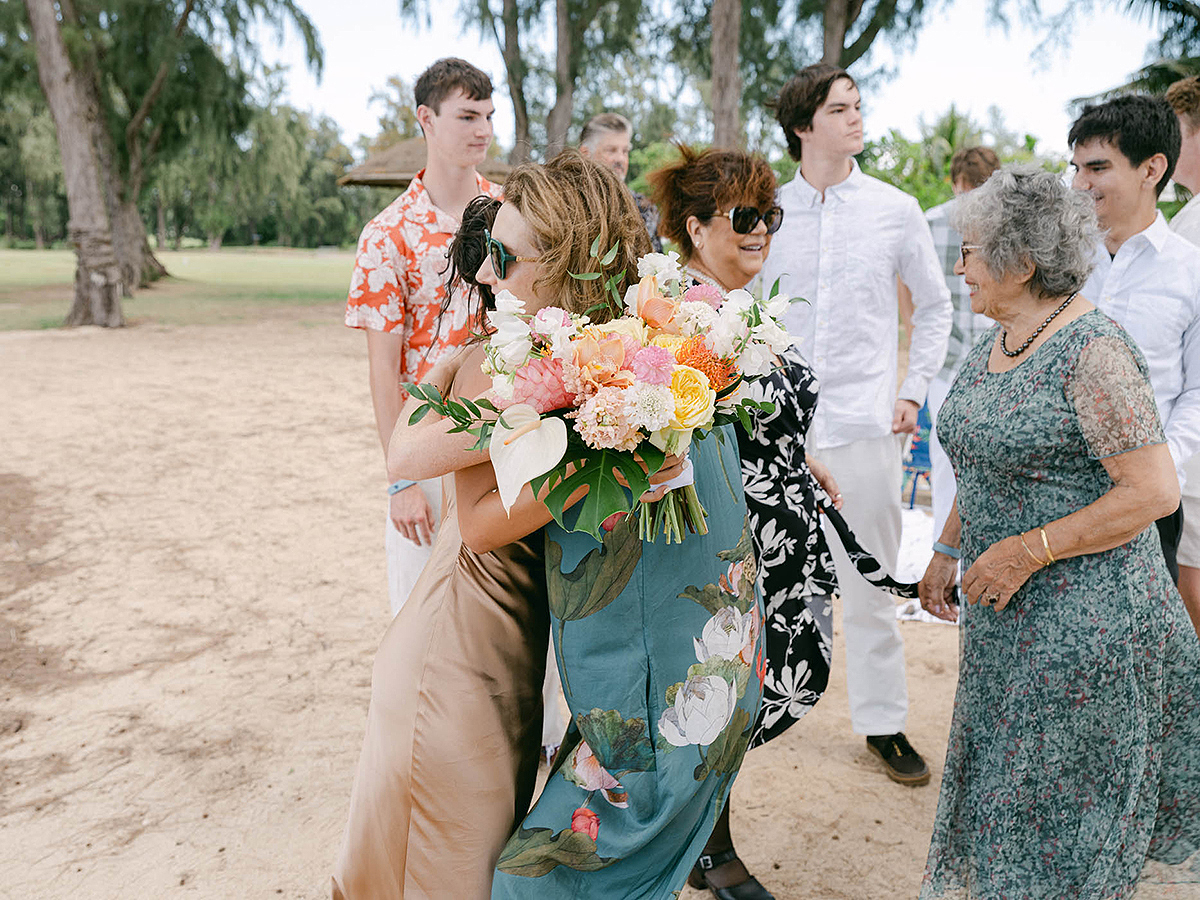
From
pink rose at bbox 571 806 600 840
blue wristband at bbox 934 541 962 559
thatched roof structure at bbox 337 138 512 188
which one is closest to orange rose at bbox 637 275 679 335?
pink rose at bbox 571 806 600 840

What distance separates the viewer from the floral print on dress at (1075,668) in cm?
219

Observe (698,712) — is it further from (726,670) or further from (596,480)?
(596,480)

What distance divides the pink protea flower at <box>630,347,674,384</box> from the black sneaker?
2583 mm

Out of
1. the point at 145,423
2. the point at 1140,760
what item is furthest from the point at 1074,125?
the point at 145,423

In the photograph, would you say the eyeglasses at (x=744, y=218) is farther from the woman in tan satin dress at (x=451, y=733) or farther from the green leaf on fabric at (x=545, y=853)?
the green leaf on fabric at (x=545, y=853)

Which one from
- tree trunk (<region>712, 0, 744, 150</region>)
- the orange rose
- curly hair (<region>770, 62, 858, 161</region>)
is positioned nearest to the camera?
the orange rose

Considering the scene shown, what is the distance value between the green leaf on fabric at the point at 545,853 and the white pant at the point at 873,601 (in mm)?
2045

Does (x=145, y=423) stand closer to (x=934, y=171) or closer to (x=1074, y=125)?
(x=1074, y=125)

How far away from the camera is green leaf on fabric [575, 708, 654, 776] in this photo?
5.83 feet

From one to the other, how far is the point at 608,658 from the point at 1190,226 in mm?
2824

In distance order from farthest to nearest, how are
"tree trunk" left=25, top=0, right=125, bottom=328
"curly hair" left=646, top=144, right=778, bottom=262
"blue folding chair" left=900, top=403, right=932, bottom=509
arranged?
"tree trunk" left=25, top=0, right=125, bottom=328 < "blue folding chair" left=900, top=403, right=932, bottom=509 < "curly hair" left=646, top=144, right=778, bottom=262

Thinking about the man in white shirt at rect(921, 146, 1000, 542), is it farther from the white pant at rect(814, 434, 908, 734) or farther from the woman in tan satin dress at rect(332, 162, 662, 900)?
the woman in tan satin dress at rect(332, 162, 662, 900)

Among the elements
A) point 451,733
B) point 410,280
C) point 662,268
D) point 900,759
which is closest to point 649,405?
point 662,268

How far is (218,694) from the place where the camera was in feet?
13.8
